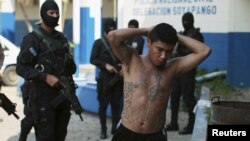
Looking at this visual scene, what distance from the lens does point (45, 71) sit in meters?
4.64

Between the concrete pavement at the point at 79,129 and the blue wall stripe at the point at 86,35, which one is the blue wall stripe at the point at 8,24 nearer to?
the blue wall stripe at the point at 86,35

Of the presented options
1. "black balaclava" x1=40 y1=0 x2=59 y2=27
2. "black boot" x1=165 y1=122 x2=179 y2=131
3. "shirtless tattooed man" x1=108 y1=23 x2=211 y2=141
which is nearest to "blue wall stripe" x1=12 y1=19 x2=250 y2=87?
"black boot" x1=165 y1=122 x2=179 y2=131

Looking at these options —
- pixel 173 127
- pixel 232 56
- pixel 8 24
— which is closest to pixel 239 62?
pixel 232 56

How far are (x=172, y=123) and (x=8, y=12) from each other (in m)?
11.6

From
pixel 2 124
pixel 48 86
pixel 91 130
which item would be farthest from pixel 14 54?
pixel 48 86

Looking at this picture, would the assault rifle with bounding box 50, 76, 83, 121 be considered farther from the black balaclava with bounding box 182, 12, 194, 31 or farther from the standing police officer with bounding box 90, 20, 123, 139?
the black balaclava with bounding box 182, 12, 194, 31

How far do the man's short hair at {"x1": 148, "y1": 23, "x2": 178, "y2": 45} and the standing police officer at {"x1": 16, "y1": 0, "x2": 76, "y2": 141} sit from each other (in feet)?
4.94

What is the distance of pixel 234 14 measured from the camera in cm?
984

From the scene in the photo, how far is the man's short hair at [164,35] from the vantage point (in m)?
3.33

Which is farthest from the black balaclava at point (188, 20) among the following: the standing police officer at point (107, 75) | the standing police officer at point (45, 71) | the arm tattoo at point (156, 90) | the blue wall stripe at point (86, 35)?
the blue wall stripe at point (86, 35)

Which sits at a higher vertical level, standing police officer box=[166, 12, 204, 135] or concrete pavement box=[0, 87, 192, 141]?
standing police officer box=[166, 12, 204, 135]

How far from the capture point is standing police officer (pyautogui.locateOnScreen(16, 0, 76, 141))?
459 cm

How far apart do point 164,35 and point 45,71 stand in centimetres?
167

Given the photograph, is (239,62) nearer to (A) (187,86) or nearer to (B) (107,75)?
(A) (187,86)
